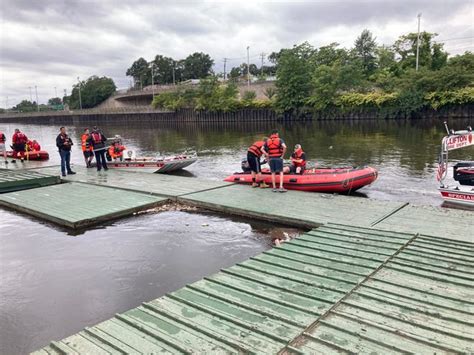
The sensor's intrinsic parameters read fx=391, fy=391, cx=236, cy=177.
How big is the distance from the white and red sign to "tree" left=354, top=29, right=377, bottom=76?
5838 centimetres

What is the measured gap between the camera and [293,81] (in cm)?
5494

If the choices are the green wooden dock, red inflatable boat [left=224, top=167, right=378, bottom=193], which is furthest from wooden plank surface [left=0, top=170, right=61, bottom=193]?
the green wooden dock

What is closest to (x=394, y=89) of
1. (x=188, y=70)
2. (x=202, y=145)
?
(x=202, y=145)

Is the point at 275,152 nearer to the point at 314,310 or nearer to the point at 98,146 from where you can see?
the point at 314,310

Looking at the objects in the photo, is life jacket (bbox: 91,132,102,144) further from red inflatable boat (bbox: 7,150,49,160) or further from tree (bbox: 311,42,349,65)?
tree (bbox: 311,42,349,65)

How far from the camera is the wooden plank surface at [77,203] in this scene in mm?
9023

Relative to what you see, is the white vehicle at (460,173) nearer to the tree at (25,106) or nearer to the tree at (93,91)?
the tree at (93,91)

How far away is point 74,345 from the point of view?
3568 millimetres

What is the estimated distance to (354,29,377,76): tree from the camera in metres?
67.4

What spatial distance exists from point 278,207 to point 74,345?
599 cm

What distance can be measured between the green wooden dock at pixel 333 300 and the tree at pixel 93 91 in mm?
115620

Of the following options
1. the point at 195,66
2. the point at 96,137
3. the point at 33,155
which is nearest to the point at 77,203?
the point at 96,137

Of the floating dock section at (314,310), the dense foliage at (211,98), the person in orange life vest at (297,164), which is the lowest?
the floating dock section at (314,310)

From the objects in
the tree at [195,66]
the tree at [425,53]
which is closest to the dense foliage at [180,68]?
the tree at [195,66]
